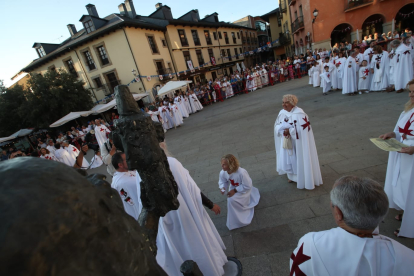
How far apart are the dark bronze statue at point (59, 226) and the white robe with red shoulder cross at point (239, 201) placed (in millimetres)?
3086

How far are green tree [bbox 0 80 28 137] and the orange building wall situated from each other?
30.8 m

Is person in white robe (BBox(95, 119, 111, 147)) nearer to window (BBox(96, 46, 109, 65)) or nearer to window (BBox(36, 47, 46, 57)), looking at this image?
window (BBox(96, 46, 109, 65))

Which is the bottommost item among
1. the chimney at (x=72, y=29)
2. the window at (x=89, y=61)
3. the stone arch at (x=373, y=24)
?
the stone arch at (x=373, y=24)

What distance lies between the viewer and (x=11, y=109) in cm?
2047

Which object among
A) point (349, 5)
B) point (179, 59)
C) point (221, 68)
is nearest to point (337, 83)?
point (349, 5)

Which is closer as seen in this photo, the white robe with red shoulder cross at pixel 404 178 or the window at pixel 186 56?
the white robe with red shoulder cross at pixel 404 178

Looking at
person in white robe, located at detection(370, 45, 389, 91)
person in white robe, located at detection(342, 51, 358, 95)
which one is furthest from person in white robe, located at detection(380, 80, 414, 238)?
person in white robe, located at detection(342, 51, 358, 95)

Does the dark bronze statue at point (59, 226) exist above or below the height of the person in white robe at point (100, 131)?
above

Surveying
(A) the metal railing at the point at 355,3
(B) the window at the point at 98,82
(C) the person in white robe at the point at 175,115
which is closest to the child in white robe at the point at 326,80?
(C) the person in white robe at the point at 175,115

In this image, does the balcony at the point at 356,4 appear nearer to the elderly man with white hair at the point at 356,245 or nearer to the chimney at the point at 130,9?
the chimney at the point at 130,9

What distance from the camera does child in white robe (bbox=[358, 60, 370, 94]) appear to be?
9391 mm

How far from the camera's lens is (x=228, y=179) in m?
3.71

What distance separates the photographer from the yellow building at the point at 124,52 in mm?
20859

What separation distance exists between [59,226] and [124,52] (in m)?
23.7
